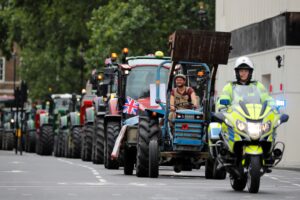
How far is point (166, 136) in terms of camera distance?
2691cm

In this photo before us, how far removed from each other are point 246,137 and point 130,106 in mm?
12029

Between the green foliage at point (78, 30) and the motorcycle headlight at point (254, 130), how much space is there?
28.6m

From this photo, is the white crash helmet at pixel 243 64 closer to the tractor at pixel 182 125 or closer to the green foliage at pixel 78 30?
the tractor at pixel 182 125

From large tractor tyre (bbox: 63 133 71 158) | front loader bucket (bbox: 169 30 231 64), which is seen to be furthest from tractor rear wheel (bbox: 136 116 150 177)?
large tractor tyre (bbox: 63 133 71 158)

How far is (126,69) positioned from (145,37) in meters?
31.6

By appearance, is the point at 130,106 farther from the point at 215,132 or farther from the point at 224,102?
the point at 224,102

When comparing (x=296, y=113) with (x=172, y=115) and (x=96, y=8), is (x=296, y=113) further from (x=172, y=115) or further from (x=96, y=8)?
(x=96, y=8)

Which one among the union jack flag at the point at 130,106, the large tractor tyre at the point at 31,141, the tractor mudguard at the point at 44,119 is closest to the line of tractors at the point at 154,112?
the union jack flag at the point at 130,106

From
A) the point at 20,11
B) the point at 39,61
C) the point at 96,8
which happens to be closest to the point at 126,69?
the point at 96,8

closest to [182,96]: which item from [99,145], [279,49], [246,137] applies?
[246,137]

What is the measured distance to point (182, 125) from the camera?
2653cm

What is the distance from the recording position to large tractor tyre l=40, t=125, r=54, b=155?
57.5m

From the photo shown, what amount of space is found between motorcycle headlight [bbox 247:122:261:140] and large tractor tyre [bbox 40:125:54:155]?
36.8 meters

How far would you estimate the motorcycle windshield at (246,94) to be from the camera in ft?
70.9
